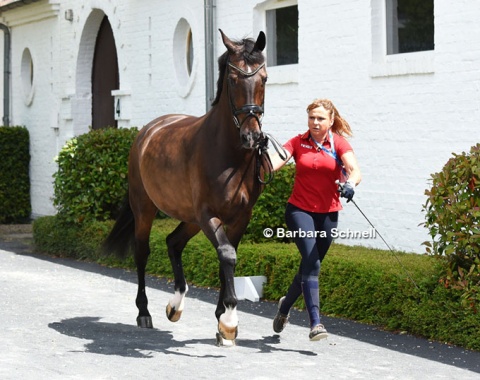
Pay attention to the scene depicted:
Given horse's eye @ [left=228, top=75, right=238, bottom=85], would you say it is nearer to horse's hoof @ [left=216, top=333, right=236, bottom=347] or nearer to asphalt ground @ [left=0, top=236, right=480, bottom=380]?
horse's hoof @ [left=216, top=333, right=236, bottom=347]

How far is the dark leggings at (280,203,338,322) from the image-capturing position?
26.8ft

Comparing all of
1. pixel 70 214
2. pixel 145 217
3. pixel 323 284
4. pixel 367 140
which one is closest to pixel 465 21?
pixel 367 140

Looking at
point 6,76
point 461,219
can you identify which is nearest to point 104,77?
point 6,76

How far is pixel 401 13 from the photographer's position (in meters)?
12.1

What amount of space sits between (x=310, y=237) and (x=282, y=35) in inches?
260

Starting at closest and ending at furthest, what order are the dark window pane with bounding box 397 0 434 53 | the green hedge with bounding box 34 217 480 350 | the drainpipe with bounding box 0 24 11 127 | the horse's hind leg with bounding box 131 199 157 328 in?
the green hedge with bounding box 34 217 480 350, the horse's hind leg with bounding box 131 199 157 328, the dark window pane with bounding box 397 0 434 53, the drainpipe with bounding box 0 24 11 127

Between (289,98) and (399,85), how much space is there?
228 cm

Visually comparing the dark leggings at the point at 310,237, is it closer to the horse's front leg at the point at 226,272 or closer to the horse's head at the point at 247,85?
the horse's front leg at the point at 226,272

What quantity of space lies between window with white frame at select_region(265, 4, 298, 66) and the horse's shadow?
5.72 meters

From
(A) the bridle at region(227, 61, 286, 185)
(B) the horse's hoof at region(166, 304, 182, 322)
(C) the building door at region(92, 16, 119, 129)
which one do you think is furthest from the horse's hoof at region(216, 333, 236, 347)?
(C) the building door at region(92, 16, 119, 129)

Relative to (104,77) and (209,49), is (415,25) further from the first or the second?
(104,77)

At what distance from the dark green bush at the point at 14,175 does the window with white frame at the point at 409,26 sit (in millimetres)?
10784

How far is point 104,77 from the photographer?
1988cm

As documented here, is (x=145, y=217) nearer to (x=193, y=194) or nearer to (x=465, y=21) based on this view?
(x=193, y=194)
